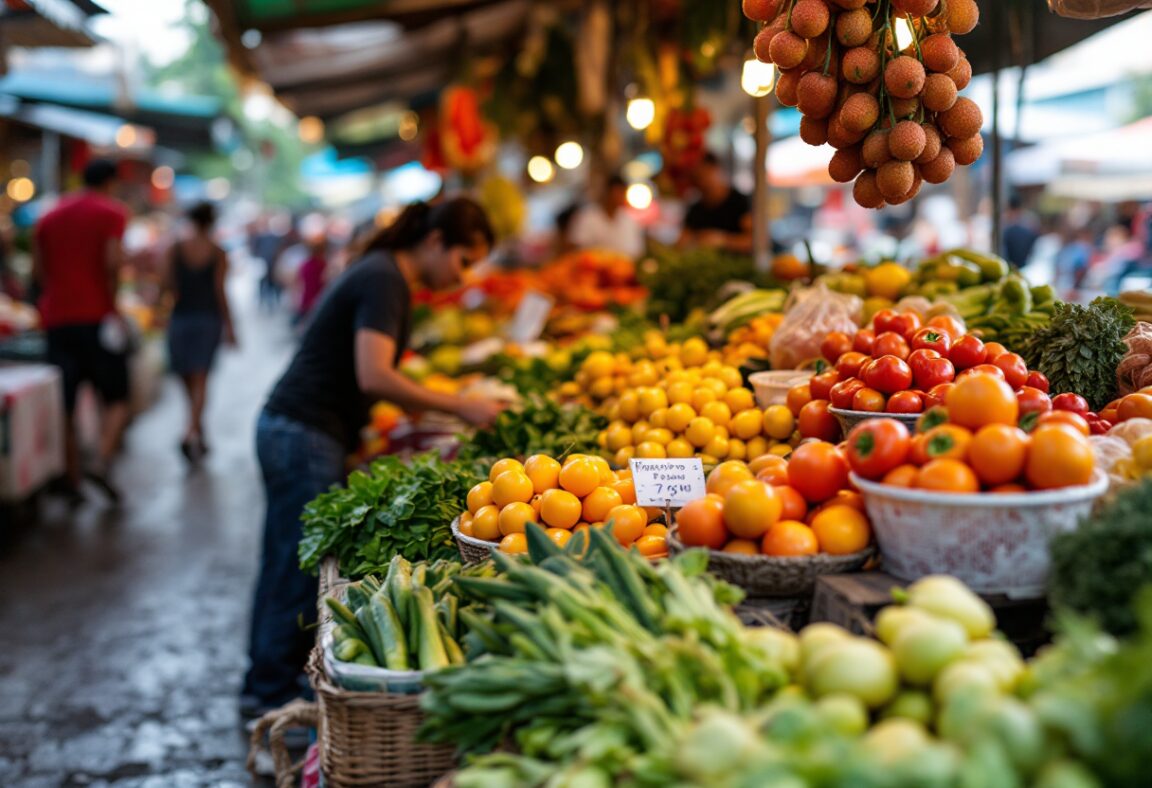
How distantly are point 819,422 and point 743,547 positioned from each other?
2.58 ft

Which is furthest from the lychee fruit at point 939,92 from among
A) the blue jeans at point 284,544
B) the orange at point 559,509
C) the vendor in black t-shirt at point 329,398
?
the blue jeans at point 284,544

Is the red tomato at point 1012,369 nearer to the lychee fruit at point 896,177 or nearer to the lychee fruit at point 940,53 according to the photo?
the lychee fruit at point 896,177

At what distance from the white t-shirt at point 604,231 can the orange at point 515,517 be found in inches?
315

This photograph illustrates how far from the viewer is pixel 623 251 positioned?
34.9ft

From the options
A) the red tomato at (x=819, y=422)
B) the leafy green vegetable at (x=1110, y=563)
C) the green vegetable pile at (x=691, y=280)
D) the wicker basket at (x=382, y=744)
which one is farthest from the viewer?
the green vegetable pile at (x=691, y=280)

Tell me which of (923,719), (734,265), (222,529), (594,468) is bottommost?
(222,529)

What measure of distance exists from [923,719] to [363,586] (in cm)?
148

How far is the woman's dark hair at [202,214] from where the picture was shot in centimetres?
896

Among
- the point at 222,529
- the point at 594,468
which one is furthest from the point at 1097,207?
the point at 594,468

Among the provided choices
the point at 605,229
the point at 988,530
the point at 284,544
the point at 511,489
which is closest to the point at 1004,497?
the point at 988,530

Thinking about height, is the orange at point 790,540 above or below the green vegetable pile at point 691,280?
below

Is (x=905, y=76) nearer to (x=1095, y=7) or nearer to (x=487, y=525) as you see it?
(x=1095, y=7)

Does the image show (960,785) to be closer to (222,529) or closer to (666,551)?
(666,551)

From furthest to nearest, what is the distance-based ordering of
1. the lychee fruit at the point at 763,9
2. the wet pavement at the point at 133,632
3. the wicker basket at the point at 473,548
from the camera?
the wet pavement at the point at 133,632
the lychee fruit at the point at 763,9
the wicker basket at the point at 473,548
